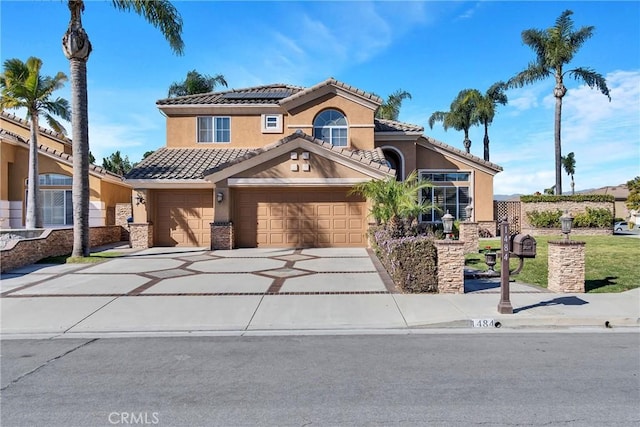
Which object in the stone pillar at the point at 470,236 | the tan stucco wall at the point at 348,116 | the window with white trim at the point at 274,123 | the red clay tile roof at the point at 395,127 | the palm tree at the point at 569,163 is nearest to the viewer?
the stone pillar at the point at 470,236

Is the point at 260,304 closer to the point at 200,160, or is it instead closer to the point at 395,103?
the point at 200,160

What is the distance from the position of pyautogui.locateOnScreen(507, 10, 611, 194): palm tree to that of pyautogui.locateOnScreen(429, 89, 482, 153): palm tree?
8.68m

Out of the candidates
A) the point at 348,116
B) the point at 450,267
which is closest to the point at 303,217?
the point at 348,116

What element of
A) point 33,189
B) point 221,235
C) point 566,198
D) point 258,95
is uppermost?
point 258,95

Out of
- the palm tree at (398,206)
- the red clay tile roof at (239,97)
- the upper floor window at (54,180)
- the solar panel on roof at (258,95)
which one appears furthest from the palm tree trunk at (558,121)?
the upper floor window at (54,180)

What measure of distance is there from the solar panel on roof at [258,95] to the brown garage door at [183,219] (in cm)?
611

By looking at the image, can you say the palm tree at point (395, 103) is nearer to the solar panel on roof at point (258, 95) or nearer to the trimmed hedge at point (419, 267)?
the solar panel on roof at point (258, 95)

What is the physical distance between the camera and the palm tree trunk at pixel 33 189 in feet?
63.2

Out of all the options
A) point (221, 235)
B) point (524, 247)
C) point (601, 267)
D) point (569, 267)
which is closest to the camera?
point (524, 247)

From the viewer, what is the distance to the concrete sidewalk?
699cm

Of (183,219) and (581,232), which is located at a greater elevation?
(183,219)

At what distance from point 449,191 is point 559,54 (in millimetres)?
12697

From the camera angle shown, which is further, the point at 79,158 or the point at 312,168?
the point at 312,168

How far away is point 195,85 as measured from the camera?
108 feet
